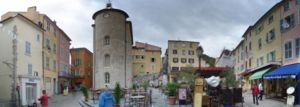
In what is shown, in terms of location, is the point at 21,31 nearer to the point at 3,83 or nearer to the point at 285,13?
the point at 3,83

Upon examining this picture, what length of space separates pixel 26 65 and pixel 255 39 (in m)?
26.1

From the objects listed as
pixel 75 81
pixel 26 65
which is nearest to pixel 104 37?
pixel 26 65

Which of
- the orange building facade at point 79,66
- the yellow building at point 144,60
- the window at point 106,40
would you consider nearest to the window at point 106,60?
the window at point 106,40

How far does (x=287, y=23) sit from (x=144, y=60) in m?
61.7

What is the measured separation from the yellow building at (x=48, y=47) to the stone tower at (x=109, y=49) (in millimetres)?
6109

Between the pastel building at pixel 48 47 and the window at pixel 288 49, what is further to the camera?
the pastel building at pixel 48 47

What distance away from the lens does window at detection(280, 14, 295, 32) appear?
24816mm

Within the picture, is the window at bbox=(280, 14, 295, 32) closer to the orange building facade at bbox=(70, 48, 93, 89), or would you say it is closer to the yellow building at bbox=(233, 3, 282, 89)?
the yellow building at bbox=(233, 3, 282, 89)

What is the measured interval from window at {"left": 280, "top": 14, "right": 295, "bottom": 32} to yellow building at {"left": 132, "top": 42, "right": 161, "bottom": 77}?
6014cm

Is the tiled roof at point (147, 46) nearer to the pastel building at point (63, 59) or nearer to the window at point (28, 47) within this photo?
the pastel building at point (63, 59)

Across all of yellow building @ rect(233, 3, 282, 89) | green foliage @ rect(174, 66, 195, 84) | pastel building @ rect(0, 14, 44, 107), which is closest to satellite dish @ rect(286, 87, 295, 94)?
green foliage @ rect(174, 66, 195, 84)

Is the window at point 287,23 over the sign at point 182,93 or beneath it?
over

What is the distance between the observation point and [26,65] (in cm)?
2948

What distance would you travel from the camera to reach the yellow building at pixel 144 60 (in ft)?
281
